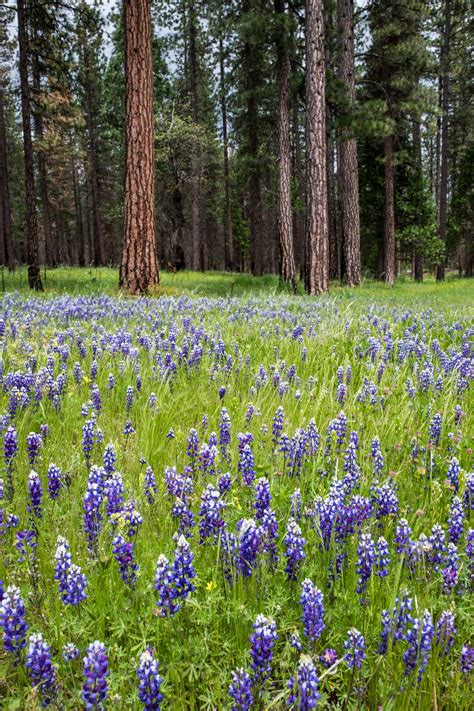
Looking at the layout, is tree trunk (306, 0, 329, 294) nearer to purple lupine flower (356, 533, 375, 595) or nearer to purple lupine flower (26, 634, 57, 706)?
purple lupine flower (356, 533, 375, 595)

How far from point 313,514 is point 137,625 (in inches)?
32.2

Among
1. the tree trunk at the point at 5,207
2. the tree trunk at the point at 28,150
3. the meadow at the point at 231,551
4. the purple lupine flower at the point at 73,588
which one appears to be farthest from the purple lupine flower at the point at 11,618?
the tree trunk at the point at 5,207

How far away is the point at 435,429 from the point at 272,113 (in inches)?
1033

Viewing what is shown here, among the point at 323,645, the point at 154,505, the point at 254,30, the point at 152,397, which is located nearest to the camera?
the point at 323,645

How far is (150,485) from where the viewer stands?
226 cm

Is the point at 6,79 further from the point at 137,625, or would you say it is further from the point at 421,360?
the point at 137,625

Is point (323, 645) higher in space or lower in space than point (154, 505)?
lower

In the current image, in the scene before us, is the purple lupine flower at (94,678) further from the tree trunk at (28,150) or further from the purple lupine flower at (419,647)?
the tree trunk at (28,150)

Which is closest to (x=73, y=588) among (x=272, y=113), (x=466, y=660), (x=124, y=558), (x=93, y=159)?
(x=124, y=558)

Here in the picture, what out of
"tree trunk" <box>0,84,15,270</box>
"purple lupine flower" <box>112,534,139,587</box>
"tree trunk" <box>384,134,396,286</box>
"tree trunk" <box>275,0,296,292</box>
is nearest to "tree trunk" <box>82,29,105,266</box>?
"tree trunk" <box>0,84,15,270</box>

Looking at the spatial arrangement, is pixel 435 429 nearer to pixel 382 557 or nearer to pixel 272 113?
pixel 382 557

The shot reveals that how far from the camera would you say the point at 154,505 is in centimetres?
237

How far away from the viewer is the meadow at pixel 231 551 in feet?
4.80

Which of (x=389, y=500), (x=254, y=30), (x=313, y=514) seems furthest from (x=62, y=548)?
(x=254, y=30)
